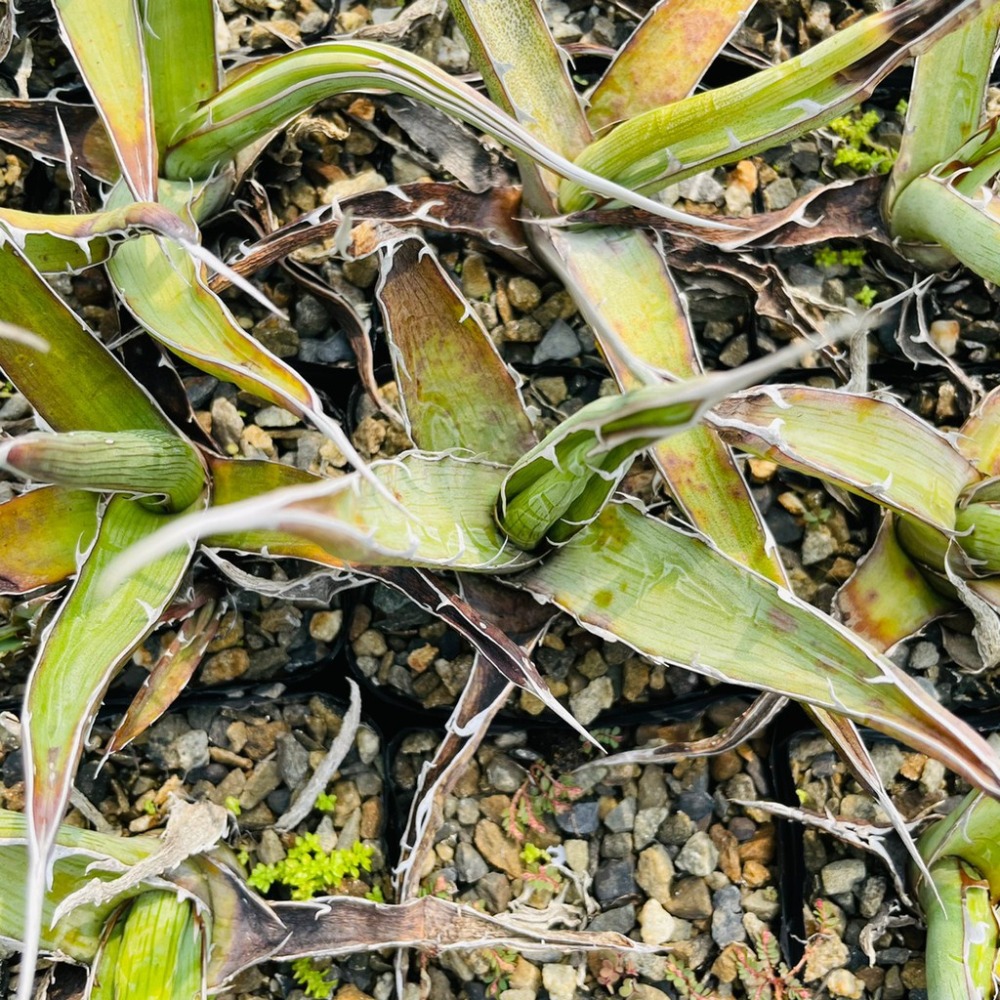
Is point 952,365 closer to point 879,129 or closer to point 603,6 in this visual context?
point 879,129

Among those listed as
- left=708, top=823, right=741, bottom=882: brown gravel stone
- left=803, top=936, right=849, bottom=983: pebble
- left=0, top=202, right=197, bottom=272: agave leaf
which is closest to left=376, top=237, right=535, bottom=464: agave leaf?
left=0, top=202, right=197, bottom=272: agave leaf

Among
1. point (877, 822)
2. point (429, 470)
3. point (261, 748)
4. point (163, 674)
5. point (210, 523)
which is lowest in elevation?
point (877, 822)

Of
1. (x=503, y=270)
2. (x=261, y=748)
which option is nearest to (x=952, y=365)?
(x=503, y=270)

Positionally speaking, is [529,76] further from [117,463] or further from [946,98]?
[117,463]

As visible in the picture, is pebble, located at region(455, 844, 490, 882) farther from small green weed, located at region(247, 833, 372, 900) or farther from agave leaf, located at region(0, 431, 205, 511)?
agave leaf, located at region(0, 431, 205, 511)

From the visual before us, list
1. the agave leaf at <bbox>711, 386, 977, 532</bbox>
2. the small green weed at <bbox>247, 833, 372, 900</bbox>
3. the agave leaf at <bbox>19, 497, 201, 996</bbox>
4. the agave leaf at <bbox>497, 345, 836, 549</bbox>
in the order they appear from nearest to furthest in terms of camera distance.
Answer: the agave leaf at <bbox>497, 345, 836, 549</bbox>, the agave leaf at <bbox>19, 497, 201, 996</bbox>, the agave leaf at <bbox>711, 386, 977, 532</bbox>, the small green weed at <bbox>247, 833, 372, 900</bbox>

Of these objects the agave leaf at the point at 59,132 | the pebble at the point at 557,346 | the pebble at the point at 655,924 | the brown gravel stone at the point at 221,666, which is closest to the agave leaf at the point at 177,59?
the agave leaf at the point at 59,132

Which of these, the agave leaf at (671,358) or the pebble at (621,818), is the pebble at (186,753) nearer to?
the pebble at (621,818)
